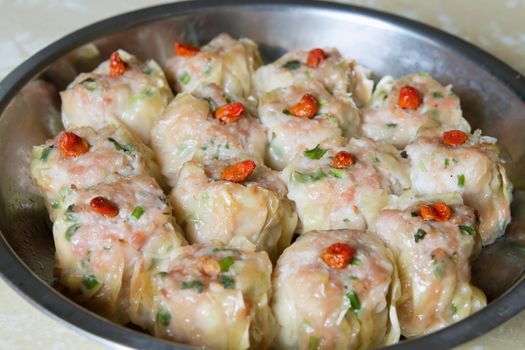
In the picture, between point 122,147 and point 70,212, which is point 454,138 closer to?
point 122,147

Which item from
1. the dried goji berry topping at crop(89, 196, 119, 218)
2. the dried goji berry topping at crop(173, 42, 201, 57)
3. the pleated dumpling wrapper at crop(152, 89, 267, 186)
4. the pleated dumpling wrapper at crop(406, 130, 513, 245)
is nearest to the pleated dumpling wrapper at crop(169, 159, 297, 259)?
the pleated dumpling wrapper at crop(152, 89, 267, 186)

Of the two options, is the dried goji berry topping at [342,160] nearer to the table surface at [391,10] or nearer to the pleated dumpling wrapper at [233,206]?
the pleated dumpling wrapper at [233,206]

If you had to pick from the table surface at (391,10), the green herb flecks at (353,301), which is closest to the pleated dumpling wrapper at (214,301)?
the green herb flecks at (353,301)

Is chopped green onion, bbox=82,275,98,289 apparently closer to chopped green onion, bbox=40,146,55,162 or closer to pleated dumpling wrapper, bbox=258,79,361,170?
chopped green onion, bbox=40,146,55,162

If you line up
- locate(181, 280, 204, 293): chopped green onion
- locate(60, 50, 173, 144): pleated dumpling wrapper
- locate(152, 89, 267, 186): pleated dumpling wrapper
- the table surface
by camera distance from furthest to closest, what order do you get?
the table surface
locate(60, 50, 173, 144): pleated dumpling wrapper
locate(152, 89, 267, 186): pleated dumpling wrapper
locate(181, 280, 204, 293): chopped green onion

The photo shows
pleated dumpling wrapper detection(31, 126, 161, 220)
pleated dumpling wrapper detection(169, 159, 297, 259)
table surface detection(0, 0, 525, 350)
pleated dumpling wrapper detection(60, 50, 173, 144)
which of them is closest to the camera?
pleated dumpling wrapper detection(169, 159, 297, 259)

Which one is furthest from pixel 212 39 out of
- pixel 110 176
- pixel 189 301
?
pixel 189 301
